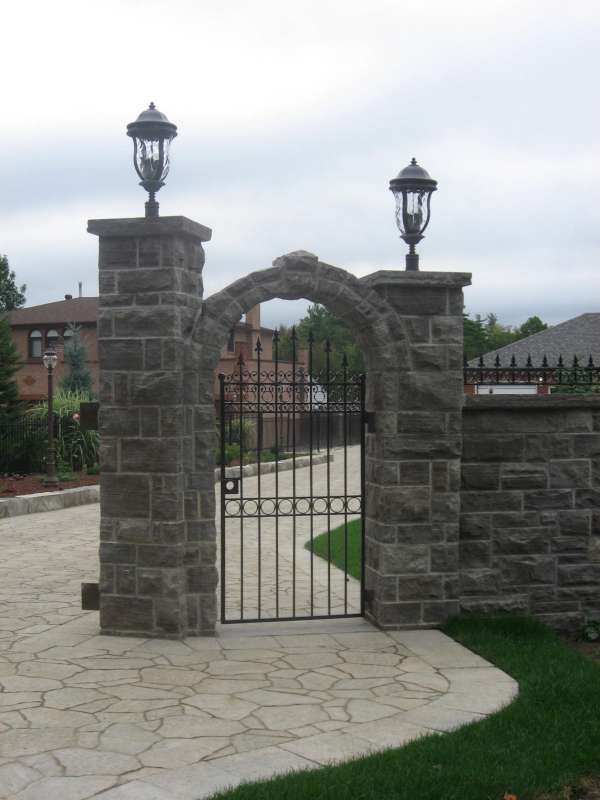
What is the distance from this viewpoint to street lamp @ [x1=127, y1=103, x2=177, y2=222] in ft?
24.2

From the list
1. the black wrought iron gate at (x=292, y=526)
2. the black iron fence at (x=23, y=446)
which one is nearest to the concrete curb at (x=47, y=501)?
the black iron fence at (x=23, y=446)

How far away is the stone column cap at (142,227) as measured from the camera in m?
7.33

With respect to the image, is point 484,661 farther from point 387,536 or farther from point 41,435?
point 41,435

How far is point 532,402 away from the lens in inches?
313

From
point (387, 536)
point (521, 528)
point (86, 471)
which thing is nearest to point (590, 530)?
point (521, 528)

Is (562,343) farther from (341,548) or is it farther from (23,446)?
(341,548)

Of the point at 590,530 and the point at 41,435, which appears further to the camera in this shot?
the point at 41,435

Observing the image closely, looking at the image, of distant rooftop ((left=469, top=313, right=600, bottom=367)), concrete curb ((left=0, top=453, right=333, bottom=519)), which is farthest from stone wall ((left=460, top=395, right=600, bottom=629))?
distant rooftop ((left=469, top=313, right=600, bottom=367))

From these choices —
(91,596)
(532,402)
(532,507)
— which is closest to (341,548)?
(532,507)

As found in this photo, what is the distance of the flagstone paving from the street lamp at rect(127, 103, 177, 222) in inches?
141

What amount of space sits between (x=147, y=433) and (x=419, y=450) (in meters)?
2.30

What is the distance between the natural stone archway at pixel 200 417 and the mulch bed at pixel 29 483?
10400 millimetres

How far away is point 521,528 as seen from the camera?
26.2ft

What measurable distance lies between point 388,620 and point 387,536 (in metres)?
0.72
